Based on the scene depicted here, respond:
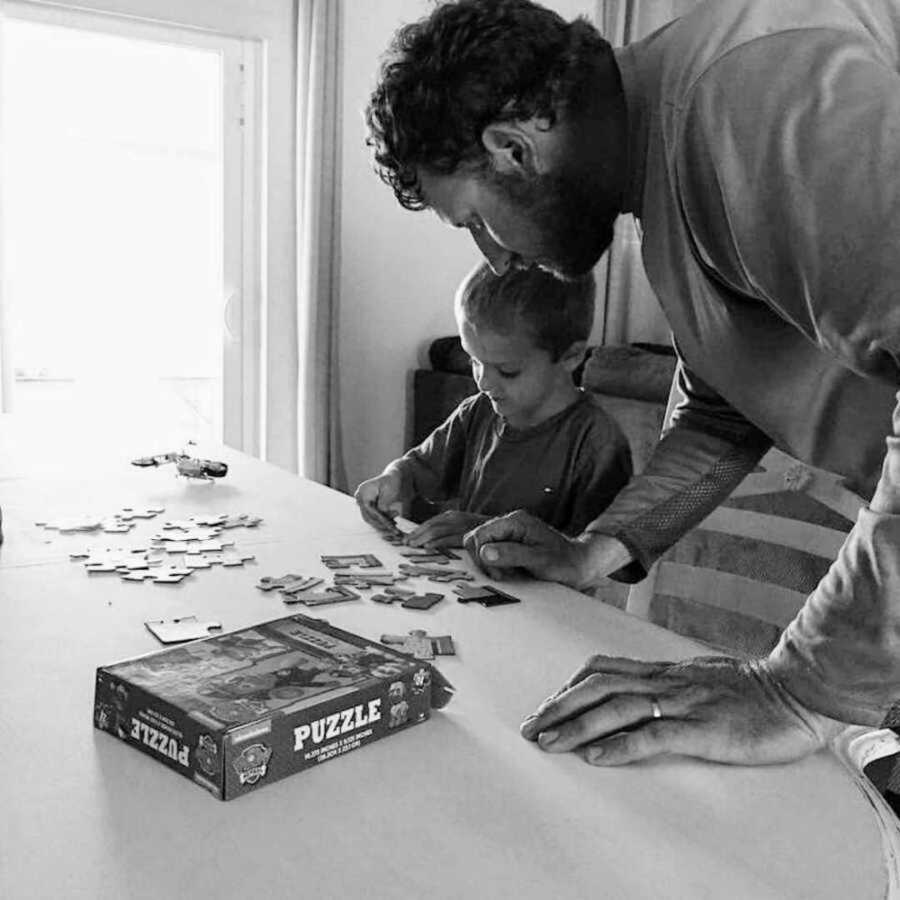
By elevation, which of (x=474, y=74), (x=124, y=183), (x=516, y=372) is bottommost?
(x=516, y=372)

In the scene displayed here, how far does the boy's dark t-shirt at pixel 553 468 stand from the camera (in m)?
1.97

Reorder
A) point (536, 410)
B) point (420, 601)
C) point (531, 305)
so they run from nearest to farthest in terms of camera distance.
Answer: point (420, 601)
point (531, 305)
point (536, 410)

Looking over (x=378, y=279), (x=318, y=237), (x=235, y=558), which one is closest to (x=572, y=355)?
(x=235, y=558)

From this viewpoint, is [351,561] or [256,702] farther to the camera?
[351,561]

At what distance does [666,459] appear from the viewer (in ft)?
4.95

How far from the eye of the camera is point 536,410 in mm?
2051

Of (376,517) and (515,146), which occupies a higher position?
(515,146)

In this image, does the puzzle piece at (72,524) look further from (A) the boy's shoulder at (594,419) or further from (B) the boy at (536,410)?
(A) the boy's shoulder at (594,419)

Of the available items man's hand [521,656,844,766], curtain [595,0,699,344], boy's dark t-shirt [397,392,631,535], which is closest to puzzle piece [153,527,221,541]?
boy's dark t-shirt [397,392,631,535]

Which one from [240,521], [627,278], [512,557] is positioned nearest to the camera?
[512,557]

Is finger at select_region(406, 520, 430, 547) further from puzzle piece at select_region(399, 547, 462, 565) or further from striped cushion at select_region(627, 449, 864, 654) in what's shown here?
striped cushion at select_region(627, 449, 864, 654)

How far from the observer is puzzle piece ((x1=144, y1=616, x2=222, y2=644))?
1174 mm

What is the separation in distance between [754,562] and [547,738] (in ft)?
2.45

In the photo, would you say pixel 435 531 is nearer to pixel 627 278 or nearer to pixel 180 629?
pixel 180 629
